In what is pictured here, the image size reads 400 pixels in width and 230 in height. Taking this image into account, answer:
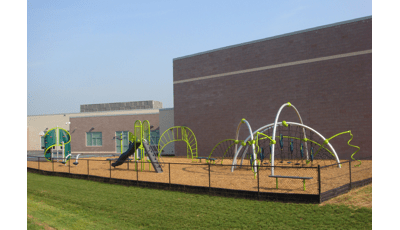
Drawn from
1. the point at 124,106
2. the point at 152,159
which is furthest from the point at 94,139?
the point at 152,159

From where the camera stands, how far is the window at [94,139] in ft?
141

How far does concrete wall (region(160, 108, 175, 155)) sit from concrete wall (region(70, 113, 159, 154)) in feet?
2.72

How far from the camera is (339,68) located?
952 inches

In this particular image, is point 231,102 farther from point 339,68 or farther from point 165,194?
point 165,194

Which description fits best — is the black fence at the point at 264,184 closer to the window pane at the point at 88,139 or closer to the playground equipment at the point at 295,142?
the playground equipment at the point at 295,142

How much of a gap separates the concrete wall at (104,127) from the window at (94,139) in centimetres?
43

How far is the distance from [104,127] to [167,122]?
9705mm

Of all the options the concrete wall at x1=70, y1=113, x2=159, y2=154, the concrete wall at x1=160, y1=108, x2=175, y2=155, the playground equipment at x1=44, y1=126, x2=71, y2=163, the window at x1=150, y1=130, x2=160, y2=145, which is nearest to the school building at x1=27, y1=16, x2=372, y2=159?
the concrete wall at x1=160, y1=108, x2=175, y2=155

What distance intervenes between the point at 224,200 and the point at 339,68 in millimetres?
16791

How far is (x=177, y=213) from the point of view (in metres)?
10.8

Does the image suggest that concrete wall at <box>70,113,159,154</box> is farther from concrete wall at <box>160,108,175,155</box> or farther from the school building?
the school building

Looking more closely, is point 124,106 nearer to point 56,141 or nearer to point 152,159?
point 56,141

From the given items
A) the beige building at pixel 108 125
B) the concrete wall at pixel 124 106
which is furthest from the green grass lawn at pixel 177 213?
the concrete wall at pixel 124 106

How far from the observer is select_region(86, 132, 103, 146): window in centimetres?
4309
